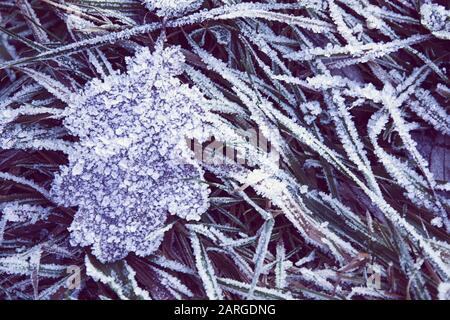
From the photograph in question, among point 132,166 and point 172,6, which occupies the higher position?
point 172,6

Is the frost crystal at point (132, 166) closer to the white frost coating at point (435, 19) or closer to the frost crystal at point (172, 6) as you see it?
the frost crystal at point (172, 6)

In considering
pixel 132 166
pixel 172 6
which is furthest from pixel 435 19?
pixel 132 166

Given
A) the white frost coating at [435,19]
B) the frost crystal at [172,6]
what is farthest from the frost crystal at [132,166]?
the white frost coating at [435,19]

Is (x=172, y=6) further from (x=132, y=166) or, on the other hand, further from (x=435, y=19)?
(x=435, y=19)

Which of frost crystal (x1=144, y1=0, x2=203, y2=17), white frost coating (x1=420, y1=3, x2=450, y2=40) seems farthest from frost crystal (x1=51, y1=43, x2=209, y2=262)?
white frost coating (x1=420, y1=3, x2=450, y2=40)

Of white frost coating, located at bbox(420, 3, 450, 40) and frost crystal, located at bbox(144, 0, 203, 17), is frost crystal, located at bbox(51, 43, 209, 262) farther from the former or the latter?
white frost coating, located at bbox(420, 3, 450, 40)
